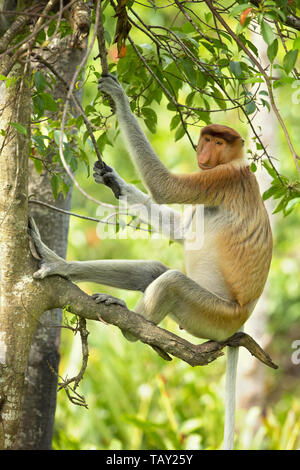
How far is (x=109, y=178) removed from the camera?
10.8 ft

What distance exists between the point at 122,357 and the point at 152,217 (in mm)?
3498

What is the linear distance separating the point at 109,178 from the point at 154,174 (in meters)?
0.27

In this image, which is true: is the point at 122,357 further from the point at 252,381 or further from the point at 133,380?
the point at 252,381

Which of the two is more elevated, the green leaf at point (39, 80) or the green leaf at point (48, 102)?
the green leaf at point (39, 80)

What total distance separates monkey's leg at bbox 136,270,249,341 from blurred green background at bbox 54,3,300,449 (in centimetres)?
75

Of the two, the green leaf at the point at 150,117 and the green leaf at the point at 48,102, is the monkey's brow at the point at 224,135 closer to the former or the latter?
the green leaf at the point at 150,117

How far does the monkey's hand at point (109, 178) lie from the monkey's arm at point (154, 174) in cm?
18

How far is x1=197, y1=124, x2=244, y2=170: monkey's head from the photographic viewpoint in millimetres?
3375

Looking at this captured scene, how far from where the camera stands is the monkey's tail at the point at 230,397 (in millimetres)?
3044

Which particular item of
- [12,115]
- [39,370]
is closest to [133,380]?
[39,370]

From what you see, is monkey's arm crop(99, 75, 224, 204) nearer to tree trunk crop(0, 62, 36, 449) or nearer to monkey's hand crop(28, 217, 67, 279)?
monkey's hand crop(28, 217, 67, 279)

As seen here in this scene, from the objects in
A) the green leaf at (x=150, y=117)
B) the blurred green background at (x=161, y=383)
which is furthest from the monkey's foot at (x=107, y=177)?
the green leaf at (x=150, y=117)

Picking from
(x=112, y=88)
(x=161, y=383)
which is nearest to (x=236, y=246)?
(x=112, y=88)

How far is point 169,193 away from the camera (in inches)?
127
